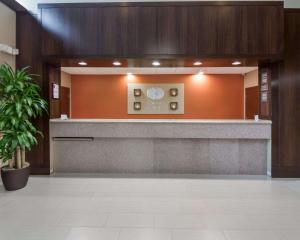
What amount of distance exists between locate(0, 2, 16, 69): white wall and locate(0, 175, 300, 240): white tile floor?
7.37 feet

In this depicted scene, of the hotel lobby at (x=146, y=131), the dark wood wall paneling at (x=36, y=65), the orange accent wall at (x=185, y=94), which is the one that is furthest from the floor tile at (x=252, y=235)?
the orange accent wall at (x=185, y=94)

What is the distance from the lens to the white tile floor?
2654 mm

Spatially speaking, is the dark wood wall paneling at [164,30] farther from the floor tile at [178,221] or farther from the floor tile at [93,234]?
the floor tile at [93,234]

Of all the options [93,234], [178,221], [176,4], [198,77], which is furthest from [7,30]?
[198,77]

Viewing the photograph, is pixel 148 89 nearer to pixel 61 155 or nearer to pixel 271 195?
pixel 61 155

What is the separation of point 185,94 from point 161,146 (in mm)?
3763

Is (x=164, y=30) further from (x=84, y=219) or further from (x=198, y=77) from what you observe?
(x=198, y=77)

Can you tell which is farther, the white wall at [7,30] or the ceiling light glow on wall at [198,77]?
the ceiling light glow on wall at [198,77]

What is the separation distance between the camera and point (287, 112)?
187 inches

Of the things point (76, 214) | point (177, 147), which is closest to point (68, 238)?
point (76, 214)

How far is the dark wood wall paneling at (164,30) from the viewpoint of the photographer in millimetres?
4457

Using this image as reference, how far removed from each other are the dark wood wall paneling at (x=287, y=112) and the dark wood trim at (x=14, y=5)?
484 centimetres

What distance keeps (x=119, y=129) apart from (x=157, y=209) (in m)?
2.05

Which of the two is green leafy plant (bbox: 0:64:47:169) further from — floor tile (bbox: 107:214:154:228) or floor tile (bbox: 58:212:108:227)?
floor tile (bbox: 107:214:154:228)
